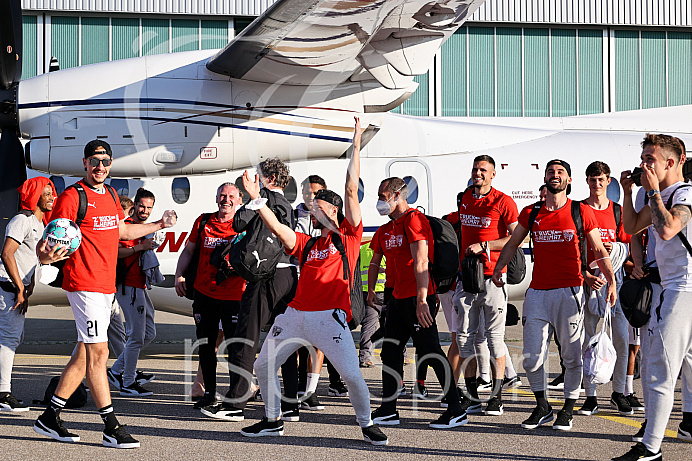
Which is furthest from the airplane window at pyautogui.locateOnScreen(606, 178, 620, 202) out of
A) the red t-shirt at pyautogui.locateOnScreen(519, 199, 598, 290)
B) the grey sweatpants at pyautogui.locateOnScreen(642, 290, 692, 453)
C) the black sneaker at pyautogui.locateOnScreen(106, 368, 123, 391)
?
the black sneaker at pyautogui.locateOnScreen(106, 368, 123, 391)

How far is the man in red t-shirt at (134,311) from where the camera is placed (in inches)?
280

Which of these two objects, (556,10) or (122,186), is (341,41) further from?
(556,10)

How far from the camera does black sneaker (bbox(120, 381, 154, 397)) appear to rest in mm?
7027

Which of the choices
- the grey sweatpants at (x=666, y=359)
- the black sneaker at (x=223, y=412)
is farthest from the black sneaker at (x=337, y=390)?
the grey sweatpants at (x=666, y=359)

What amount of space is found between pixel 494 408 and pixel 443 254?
1.48 m

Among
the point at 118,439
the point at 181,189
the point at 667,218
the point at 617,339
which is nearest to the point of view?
the point at 667,218

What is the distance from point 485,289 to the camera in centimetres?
653

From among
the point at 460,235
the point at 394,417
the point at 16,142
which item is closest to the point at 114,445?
the point at 394,417

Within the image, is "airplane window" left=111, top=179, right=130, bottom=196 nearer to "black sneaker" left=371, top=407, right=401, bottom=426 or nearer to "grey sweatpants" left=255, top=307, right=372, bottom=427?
"grey sweatpants" left=255, top=307, right=372, bottom=427

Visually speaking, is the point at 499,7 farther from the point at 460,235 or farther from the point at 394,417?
the point at 394,417

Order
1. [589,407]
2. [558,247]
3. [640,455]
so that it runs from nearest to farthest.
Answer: [640,455] → [558,247] → [589,407]

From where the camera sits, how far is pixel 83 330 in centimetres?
521

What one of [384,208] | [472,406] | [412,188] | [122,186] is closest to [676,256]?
[384,208]

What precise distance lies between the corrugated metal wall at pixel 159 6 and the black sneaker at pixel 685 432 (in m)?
19.4
